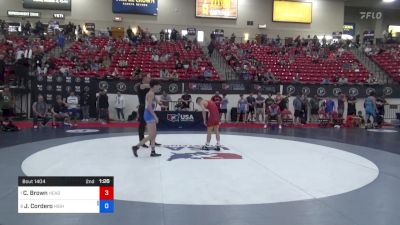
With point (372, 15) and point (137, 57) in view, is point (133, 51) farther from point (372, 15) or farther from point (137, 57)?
point (372, 15)

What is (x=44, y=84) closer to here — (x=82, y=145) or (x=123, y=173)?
(x=82, y=145)

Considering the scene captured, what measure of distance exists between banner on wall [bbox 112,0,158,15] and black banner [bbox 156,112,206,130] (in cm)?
1805

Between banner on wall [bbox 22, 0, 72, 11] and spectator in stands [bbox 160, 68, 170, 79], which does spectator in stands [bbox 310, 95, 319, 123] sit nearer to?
spectator in stands [bbox 160, 68, 170, 79]

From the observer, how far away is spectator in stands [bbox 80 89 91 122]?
57.3ft

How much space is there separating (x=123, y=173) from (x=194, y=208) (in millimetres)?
2274

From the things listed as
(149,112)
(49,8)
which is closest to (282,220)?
(149,112)

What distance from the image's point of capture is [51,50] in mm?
24281

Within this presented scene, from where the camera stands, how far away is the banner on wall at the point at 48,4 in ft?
95.2

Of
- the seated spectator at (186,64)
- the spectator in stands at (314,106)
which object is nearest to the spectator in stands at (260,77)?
the spectator in stands at (314,106)

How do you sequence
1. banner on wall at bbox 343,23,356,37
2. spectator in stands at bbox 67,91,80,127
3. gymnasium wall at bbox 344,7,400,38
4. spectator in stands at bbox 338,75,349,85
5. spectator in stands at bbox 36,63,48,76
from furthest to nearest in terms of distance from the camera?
banner on wall at bbox 343,23,356,37 → gymnasium wall at bbox 344,7,400,38 → spectator in stands at bbox 338,75,349,85 → spectator in stands at bbox 36,63,48,76 → spectator in stands at bbox 67,91,80,127

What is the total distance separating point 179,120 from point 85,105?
4.98 meters

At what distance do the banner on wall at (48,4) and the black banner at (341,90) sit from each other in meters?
18.3

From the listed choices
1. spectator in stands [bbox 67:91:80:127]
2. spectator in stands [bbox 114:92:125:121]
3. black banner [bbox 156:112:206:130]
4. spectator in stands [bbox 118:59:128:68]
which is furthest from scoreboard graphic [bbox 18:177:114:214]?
spectator in stands [bbox 118:59:128:68]

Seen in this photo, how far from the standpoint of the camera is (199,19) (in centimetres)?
3250
